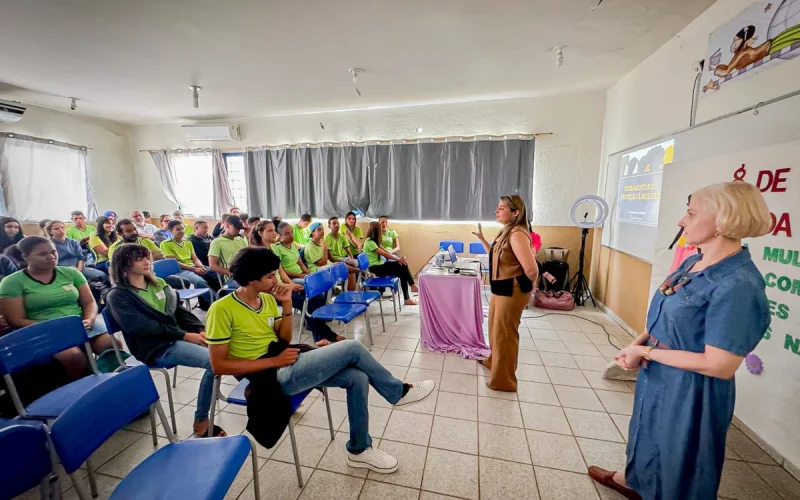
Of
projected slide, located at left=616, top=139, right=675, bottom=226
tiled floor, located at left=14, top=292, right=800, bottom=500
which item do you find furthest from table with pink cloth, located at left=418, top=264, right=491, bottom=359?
projected slide, located at left=616, top=139, right=675, bottom=226

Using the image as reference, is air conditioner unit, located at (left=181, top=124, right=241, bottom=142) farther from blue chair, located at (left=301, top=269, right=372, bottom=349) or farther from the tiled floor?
the tiled floor

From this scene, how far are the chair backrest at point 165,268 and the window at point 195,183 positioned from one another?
2.99 m

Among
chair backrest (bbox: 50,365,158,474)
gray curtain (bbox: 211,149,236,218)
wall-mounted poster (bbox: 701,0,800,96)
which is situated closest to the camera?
chair backrest (bbox: 50,365,158,474)

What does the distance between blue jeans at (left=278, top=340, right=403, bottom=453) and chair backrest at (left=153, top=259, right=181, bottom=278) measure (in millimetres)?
2741

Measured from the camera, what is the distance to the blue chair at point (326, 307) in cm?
277

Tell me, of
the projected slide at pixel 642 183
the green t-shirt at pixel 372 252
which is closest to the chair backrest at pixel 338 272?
the green t-shirt at pixel 372 252

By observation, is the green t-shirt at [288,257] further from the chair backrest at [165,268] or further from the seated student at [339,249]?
the chair backrest at [165,268]

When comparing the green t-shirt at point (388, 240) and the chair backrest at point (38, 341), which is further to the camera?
the green t-shirt at point (388, 240)

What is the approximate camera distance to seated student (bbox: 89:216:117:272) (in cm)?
405

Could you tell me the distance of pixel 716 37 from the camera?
2.33 m

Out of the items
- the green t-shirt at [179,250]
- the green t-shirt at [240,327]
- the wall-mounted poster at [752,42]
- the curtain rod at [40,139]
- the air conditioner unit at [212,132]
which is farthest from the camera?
the air conditioner unit at [212,132]

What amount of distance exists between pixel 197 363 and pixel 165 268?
2.21 m

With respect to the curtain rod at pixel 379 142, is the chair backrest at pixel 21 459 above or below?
below

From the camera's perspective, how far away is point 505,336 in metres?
2.28
